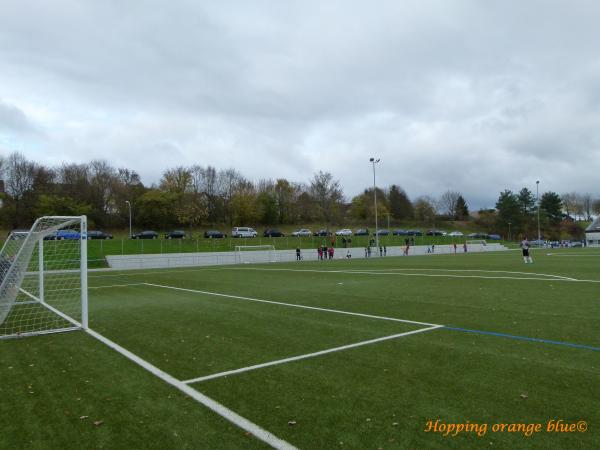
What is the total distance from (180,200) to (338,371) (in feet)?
248

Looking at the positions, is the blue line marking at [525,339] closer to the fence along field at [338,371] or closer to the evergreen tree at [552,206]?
the fence along field at [338,371]

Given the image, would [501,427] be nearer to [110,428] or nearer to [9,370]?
[110,428]

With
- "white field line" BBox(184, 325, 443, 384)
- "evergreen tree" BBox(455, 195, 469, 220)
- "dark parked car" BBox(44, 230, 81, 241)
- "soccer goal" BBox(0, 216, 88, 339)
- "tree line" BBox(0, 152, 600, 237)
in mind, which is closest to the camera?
"white field line" BBox(184, 325, 443, 384)

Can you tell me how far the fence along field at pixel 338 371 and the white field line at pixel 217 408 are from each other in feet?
0.17

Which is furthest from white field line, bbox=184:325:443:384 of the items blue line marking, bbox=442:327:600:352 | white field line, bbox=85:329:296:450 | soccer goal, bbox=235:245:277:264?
soccer goal, bbox=235:245:277:264

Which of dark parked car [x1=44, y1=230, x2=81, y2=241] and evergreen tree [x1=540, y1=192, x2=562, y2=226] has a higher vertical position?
evergreen tree [x1=540, y1=192, x2=562, y2=226]

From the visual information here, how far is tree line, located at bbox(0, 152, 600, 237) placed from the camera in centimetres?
7400

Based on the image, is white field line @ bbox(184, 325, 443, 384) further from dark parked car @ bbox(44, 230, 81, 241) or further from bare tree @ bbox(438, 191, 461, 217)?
bare tree @ bbox(438, 191, 461, 217)

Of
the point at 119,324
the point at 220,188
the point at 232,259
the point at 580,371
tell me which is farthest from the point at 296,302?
the point at 220,188

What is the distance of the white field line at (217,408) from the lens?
3.86 m

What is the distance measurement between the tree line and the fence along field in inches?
2626

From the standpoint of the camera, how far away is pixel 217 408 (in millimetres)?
4625

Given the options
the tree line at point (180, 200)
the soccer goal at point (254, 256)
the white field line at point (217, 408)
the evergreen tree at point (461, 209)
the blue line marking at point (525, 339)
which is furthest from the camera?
the evergreen tree at point (461, 209)

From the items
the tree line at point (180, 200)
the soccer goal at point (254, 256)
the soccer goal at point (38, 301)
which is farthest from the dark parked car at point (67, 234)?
the tree line at point (180, 200)
